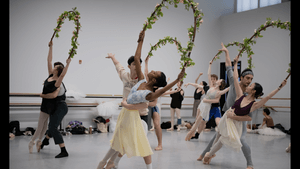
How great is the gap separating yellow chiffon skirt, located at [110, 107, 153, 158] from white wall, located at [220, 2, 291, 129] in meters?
8.10

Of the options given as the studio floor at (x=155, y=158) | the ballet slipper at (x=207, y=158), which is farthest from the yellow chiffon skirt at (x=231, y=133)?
the studio floor at (x=155, y=158)

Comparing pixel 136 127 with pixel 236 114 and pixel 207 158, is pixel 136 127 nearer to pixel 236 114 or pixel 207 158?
pixel 236 114

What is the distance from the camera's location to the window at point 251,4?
10.7 m

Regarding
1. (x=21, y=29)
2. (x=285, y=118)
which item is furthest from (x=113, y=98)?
(x=285, y=118)

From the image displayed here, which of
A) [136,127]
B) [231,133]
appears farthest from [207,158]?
[136,127]

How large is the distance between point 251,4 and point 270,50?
7.96 ft

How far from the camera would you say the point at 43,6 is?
25.6 ft

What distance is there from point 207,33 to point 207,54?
2.96 ft

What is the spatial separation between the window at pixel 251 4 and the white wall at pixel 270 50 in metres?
0.50

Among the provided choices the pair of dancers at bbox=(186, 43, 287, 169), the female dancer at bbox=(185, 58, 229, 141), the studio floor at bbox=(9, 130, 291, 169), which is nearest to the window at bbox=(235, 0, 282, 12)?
the female dancer at bbox=(185, 58, 229, 141)

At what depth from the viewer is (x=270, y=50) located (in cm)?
1004

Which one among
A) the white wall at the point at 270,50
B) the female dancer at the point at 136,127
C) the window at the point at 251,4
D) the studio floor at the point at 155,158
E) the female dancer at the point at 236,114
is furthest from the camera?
the window at the point at 251,4

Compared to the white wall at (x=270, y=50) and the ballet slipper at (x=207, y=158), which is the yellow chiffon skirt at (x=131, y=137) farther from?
the white wall at (x=270, y=50)
